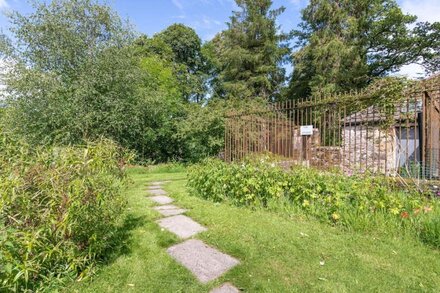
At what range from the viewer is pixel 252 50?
65.3 ft

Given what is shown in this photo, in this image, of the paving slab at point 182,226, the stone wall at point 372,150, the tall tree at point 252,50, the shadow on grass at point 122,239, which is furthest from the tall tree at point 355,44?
the shadow on grass at point 122,239

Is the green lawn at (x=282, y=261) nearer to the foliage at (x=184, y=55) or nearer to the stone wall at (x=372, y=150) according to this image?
the stone wall at (x=372, y=150)

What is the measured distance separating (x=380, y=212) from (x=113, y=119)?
9.21 meters

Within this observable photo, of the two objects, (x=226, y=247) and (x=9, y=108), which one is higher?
(x=9, y=108)

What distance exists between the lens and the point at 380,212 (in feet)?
10.5

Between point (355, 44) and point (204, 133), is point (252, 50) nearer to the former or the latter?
point (355, 44)

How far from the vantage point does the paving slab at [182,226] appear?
3.19 metres

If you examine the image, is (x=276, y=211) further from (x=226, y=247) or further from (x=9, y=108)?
(x=9, y=108)

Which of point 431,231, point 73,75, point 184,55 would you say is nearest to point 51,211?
point 431,231

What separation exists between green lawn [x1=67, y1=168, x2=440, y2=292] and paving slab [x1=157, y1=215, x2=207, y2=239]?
Result: 12 centimetres

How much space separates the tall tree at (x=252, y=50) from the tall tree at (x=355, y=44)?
2130 millimetres

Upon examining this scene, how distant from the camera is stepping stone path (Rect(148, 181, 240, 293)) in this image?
2.25 meters

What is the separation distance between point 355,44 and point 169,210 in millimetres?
18028

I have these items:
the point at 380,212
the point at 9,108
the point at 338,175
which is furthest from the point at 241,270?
the point at 9,108
